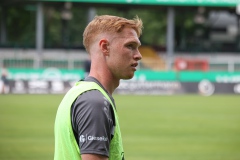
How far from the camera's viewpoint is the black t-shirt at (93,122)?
371 centimetres

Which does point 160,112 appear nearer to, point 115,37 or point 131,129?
point 131,129

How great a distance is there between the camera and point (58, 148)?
397 centimetres

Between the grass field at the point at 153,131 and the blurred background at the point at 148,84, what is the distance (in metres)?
0.02

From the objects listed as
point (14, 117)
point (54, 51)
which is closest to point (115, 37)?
point (14, 117)

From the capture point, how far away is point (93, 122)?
371 centimetres

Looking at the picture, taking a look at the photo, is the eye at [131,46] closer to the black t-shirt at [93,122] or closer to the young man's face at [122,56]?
the young man's face at [122,56]

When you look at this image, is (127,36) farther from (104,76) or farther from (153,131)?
(153,131)

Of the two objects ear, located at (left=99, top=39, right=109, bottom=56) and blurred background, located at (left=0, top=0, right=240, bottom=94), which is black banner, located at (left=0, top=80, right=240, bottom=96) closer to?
blurred background, located at (left=0, top=0, right=240, bottom=94)

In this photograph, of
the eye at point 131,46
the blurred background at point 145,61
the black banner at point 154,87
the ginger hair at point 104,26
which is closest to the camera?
the ginger hair at point 104,26

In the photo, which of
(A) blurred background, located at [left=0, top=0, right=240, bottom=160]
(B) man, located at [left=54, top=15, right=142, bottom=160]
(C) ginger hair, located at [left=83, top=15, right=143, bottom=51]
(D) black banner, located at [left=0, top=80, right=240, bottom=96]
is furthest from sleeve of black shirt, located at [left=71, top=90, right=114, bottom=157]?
Result: (D) black banner, located at [left=0, top=80, right=240, bottom=96]

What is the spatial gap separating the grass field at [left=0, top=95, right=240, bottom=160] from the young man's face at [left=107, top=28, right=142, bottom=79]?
10.1 metres

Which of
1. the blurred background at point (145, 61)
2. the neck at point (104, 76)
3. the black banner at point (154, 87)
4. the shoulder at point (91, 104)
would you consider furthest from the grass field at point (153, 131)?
the black banner at point (154, 87)

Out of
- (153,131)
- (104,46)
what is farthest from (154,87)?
(104,46)

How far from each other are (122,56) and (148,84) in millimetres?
39921
